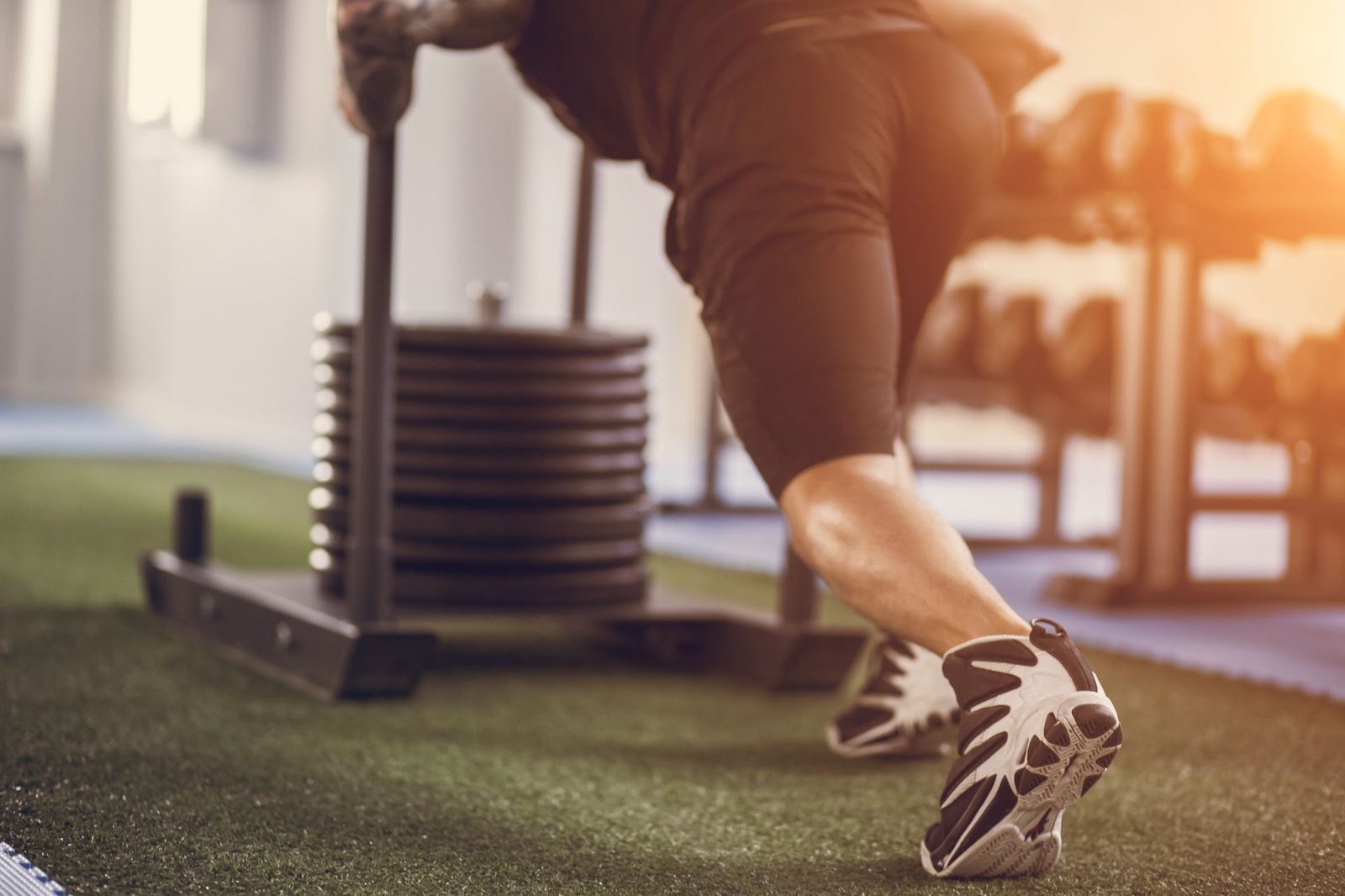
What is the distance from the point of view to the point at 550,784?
4.83 feet

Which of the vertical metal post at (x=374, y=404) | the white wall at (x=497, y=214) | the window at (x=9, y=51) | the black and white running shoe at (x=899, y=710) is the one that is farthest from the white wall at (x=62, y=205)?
the black and white running shoe at (x=899, y=710)

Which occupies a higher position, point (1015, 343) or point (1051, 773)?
point (1015, 343)

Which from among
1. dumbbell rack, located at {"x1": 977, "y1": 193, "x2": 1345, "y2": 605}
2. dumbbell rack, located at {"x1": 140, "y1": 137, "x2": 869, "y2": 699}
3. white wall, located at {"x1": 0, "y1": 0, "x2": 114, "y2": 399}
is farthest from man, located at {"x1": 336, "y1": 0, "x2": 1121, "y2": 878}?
white wall, located at {"x1": 0, "y1": 0, "x2": 114, "y2": 399}

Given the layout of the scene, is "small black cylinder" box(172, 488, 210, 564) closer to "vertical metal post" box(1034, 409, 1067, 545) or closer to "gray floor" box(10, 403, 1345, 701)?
"gray floor" box(10, 403, 1345, 701)

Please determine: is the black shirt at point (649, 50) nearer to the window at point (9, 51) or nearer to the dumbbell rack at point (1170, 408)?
the dumbbell rack at point (1170, 408)

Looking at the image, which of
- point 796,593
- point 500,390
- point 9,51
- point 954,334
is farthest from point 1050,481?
point 9,51

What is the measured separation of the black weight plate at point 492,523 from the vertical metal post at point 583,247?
0.48 meters

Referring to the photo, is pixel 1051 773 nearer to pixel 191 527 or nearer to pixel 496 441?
pixel 496 441

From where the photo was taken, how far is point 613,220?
5750mm

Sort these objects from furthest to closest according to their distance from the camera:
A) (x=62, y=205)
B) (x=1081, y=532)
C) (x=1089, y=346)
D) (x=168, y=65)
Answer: (x=62, y=205) → (x=168, y=65) → (x=1081, y=532) → (x=1089, y=346)

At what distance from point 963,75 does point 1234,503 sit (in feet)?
5.69

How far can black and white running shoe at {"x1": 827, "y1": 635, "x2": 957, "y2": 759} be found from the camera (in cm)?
158

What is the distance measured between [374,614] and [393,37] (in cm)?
62

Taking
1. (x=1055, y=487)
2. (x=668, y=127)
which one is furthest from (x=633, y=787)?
(x=1055, y=487)
